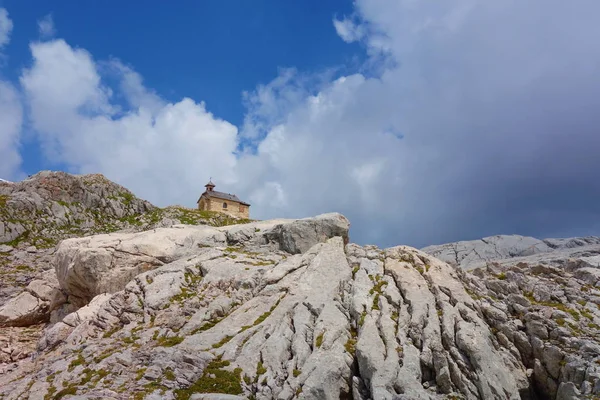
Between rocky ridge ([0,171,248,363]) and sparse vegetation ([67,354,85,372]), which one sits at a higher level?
rocky ridge ([0,171,248,363])

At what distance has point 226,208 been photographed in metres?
136

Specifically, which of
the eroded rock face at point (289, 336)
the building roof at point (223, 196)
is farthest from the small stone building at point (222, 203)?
the eroded rock face at point (289, 336)

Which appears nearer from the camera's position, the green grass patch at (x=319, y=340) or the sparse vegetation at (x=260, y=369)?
the sparse vegetation at (x=260, y=369)

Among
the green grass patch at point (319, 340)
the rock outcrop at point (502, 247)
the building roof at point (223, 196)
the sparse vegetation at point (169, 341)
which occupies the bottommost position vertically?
the sparse vegetation at point (169, 341)

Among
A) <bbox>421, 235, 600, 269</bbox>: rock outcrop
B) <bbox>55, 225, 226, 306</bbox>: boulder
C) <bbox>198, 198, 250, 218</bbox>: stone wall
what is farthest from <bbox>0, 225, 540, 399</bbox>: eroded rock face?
<bbox>198, 198, 250, 218</bbox>: stone wall

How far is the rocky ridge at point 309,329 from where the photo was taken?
26453 millimetres

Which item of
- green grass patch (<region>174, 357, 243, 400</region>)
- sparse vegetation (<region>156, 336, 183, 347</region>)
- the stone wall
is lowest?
green grass patch (<region>174, 357, 243, 400</region>)

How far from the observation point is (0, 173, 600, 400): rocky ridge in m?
26.5

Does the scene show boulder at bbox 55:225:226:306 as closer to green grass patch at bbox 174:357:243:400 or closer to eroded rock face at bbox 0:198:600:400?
eroded rock face at bbox 0:198:600:400

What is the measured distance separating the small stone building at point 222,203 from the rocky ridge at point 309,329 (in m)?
85.6

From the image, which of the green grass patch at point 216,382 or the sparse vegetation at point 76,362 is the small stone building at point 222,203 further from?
the green grass patch at point 216,382

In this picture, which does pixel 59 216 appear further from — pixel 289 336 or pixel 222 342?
pixel 289 336

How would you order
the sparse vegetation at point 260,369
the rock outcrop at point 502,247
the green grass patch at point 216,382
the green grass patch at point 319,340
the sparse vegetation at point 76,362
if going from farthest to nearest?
the rock outcrop at point 502,247, the green grass patch at point 319,340, the sparse vegetation at point 76,362, the sparse vegetation at point 260,369, the green grass patch at point 216,382

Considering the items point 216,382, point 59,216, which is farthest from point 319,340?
point 59,216
